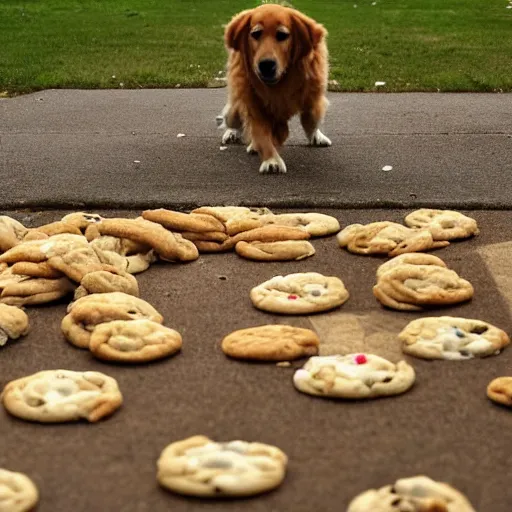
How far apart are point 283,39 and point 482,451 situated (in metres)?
3.01

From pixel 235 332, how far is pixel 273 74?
2298mm

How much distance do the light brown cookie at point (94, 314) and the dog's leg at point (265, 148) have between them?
1990 mm

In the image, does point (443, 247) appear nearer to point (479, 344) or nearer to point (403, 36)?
point (479, 344)

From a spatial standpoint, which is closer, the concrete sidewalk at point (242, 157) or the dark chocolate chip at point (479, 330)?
the dark chocolate chip at point (479, 330)

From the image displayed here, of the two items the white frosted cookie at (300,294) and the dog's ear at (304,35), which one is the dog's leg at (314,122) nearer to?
the dog's ear at (304,35)

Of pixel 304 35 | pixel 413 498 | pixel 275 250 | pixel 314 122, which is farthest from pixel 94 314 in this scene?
pixel 314 122

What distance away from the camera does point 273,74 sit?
450 centimetres

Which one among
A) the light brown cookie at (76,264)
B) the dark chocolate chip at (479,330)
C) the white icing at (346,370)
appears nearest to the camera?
the white icing at (346,370)

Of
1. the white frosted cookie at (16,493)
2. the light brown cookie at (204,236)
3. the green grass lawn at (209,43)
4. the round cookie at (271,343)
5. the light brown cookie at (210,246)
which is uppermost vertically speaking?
the round cookie at (271,343)

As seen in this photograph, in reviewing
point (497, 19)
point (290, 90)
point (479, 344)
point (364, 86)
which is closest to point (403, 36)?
point (497, 19)

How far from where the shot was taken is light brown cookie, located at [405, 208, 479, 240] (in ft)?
11.1

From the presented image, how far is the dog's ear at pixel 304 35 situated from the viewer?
452 cm

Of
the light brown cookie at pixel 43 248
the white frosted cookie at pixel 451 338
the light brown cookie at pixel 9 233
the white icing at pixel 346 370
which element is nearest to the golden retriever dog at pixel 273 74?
the light brown cookie at pixel 9 233

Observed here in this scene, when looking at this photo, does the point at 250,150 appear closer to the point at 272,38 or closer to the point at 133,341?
the point at 272,38
